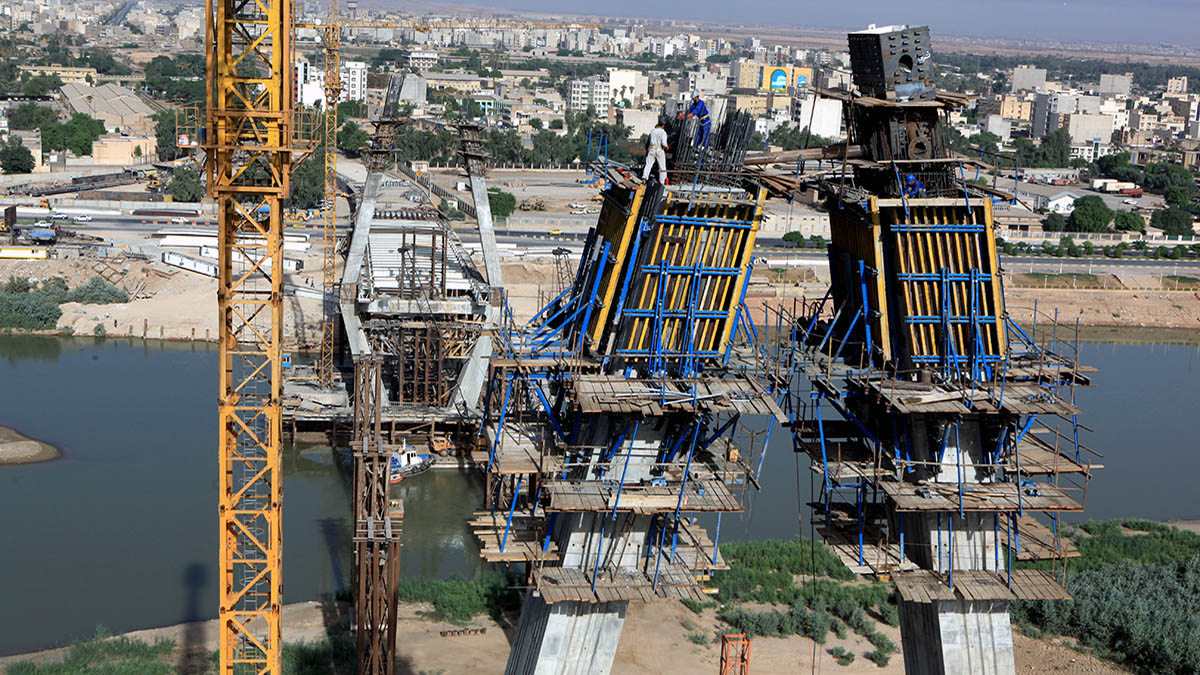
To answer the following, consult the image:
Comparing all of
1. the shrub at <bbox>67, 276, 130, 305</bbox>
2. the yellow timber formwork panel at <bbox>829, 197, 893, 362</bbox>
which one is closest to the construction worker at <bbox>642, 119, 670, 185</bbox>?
the yellow timber formwork panel at <bbox>829, 197, 893, 362</bbox>

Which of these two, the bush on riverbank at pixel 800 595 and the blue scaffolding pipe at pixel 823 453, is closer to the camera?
the blue scaffolding pipe at pixel 823 453

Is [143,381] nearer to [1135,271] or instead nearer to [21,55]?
[1135,271]

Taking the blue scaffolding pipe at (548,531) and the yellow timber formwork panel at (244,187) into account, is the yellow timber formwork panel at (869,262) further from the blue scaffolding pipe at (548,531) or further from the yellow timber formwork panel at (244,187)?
the yellow timber formwork panel at (244,187)

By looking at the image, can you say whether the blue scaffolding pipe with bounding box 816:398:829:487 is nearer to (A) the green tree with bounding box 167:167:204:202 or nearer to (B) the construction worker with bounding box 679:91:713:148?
(B) the construction worker with bounding box 679:91:713:148

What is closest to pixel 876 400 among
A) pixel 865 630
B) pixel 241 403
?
pixel 241 403

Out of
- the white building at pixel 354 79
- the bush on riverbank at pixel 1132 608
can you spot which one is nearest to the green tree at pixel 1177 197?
the bush on riverbank at pixel 1132 608

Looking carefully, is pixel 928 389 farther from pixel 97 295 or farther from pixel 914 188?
pixel 97 295
